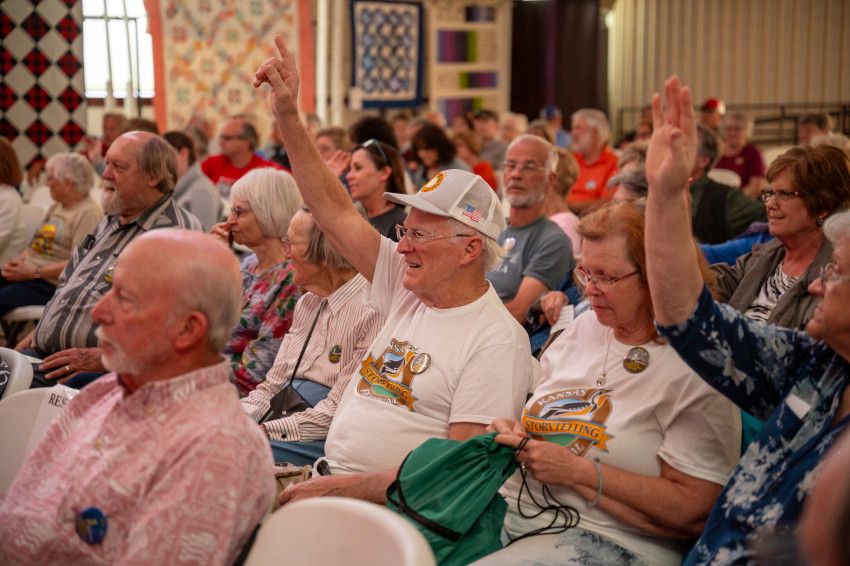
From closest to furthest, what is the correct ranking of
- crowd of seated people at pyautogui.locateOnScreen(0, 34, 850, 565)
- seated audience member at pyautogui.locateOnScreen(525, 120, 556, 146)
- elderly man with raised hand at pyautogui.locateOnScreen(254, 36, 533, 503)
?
crowd of seated people at pyautogui.locateOnScreen(0, 34, 850, 565) < elderly man with raised hand at pyautogui.locateOnScreen(254, 36, 533, 503) < seated audience member at pyautogui.locateOnScreen(525, 120, 556, 146)

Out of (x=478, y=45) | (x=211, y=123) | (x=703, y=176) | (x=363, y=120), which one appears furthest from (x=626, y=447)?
(x=478, y=45)

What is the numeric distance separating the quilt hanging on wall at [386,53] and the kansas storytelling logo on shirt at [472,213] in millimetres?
8500

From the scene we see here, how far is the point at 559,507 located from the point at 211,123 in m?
7.98

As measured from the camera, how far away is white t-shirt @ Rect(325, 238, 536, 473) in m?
2.00

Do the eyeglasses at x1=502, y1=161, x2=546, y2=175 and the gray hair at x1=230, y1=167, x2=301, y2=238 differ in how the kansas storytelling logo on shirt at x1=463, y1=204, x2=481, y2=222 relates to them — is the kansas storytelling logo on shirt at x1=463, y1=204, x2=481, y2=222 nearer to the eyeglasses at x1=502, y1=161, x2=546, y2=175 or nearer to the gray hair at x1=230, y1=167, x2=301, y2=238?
the gray hair at x1=230, y1=167, x2=301, y2=238

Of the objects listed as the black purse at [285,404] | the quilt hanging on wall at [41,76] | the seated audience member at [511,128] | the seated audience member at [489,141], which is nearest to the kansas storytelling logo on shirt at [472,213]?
the black purse at [285,404]

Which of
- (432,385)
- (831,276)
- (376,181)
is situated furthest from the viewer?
(376,181)

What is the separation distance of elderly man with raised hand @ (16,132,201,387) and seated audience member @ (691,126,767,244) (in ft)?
8.26

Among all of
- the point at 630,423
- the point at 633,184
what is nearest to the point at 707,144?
the point at 633,184

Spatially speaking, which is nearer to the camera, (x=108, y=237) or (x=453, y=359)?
(x=453, y=359)

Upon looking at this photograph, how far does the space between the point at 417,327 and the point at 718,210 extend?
2.63 m

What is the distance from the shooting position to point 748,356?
5.34 ft

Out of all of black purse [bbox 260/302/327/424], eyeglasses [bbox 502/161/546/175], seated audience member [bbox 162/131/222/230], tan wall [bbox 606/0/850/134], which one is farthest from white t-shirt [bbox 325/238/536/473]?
tan wall [bbox 606/0/850/134]

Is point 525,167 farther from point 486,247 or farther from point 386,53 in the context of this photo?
point 386,53
